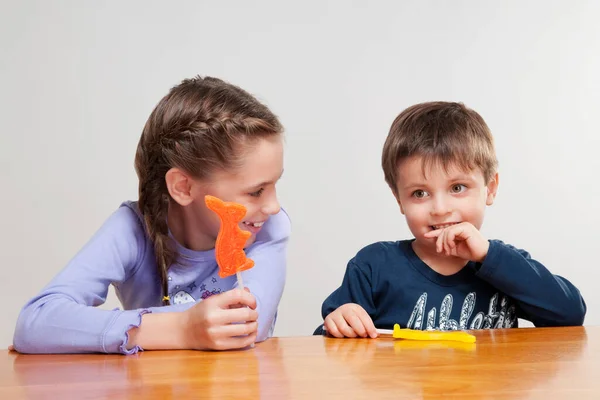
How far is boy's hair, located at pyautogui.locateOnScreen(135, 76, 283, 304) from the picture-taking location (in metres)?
1.53

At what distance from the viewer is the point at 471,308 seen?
5.25 ft

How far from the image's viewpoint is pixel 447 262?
1669mm

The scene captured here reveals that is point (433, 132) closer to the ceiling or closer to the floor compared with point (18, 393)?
closer to the ceiling

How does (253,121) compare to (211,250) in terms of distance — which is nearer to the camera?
(253,121)

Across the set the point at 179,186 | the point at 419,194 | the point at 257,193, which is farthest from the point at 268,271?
the point at 419,194

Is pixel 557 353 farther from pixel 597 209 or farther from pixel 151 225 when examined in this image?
Result: pixel 597 209

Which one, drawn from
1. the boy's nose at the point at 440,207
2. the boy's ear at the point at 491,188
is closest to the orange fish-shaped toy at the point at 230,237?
the boy's nose at the point at 440,207

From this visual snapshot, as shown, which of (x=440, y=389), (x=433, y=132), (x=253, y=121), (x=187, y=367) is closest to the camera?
(x=440, y=389)

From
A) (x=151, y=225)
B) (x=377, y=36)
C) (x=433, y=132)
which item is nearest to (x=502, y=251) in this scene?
(x=433, y=132)

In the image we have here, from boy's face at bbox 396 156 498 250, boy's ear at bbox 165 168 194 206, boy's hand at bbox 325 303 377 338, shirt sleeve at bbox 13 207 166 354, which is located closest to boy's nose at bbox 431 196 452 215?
boy's face at bbox 396 156 498 250

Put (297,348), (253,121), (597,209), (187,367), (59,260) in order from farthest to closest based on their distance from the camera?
(597,209), (59,260), (253,121), (297,348), (187,367)

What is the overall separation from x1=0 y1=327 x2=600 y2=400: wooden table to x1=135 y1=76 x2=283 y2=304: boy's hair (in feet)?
1.36

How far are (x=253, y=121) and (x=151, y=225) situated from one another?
292 mm

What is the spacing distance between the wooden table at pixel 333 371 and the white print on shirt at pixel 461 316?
285 mm
